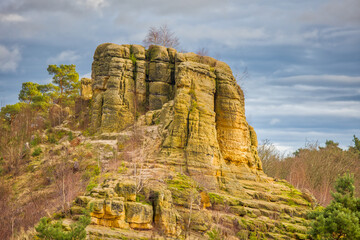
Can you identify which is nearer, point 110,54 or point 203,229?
point 203,229

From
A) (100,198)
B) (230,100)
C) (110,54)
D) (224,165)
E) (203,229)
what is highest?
(110,54)

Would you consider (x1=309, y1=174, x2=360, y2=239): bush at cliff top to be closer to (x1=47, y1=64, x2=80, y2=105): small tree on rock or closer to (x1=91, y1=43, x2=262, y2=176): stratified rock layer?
(x1=91, y1=43, x2=262, y2=176): stratified rock layer

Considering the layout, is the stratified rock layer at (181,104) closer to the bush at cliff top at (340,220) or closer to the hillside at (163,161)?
the hillside at (163,161)

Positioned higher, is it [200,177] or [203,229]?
[200,177]

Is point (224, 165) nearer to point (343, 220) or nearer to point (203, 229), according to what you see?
point (203, 229)

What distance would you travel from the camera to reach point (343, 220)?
18.5 metres

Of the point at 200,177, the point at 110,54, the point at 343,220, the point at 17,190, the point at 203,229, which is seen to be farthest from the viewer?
the point at 110,54

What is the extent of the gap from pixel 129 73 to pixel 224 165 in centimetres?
1463

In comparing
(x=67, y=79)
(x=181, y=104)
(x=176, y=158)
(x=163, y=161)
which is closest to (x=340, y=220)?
(x=176, y=158)

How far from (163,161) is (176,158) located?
1055 millimetres

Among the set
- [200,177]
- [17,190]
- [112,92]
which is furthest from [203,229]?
[17,190]

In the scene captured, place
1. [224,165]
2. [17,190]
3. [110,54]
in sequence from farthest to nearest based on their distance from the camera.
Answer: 1. [110,54]
2. [17,190]
3. [224,165]

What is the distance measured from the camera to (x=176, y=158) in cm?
2723

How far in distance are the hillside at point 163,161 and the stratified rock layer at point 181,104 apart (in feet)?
0.31
